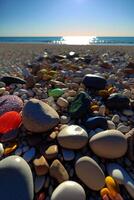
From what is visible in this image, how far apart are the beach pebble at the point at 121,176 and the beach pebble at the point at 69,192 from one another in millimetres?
298

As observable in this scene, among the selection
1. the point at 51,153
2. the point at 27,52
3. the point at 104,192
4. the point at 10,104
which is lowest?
the point at 27,52

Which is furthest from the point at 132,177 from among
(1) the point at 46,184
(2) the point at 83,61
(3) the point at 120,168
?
(2) the point at 83,61

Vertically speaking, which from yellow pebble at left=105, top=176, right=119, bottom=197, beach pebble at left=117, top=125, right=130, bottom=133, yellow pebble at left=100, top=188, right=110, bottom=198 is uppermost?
beach pebble at left=117, top=125, right=130, bottom=133

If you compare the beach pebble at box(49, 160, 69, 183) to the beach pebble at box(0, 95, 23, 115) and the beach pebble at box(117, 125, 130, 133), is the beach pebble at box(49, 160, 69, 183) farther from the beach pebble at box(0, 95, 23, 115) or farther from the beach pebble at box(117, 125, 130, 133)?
the beach pebble at box(0, 95, 23, 115)

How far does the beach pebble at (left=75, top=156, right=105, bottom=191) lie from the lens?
1.96 m

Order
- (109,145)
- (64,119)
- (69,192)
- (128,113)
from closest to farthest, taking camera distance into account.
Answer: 1. (69,192)
2. (109,145)
3. (64,119)
4. (128,113)

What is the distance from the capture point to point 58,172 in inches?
80.1

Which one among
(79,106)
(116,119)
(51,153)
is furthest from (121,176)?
(79,106)

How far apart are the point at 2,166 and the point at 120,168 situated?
89 centimetres

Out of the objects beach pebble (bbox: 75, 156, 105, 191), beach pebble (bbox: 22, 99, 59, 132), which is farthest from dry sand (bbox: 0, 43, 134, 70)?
beach pebble (bbox: 75, 156, 105, 191)

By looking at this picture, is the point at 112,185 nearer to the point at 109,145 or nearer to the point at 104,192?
the point at 104,192

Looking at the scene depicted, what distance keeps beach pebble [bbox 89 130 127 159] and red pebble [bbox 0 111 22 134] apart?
750mm

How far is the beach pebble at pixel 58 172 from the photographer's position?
2.01 metres

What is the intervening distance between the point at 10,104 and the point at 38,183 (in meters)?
1.16
